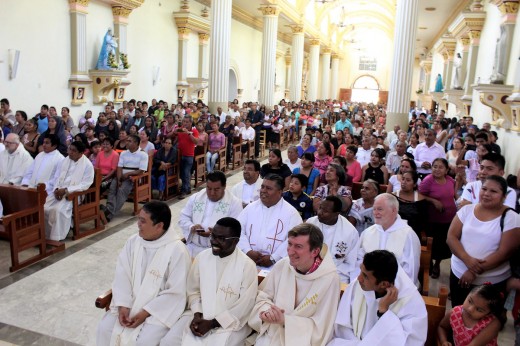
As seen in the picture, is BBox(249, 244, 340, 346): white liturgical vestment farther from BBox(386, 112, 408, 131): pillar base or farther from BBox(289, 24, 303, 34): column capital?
BBox(289, 24, 303, 34): column capital

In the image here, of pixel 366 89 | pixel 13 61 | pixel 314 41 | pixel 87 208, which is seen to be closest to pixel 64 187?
pixel 87 208

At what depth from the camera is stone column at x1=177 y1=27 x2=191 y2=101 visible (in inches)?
598

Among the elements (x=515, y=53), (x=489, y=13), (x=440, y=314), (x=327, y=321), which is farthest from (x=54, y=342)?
(x=489, y=13)

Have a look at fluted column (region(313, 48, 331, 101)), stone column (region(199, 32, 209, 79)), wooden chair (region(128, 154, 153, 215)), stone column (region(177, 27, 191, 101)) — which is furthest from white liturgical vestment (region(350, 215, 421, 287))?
fluted column (region(313, 48, 331, 101))

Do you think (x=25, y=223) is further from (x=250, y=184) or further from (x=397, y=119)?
(x=397, y=119)

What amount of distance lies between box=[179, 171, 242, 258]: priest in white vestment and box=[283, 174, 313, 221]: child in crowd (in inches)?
25.6

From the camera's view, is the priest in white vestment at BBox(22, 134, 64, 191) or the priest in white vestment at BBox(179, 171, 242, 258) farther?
the priest in white vestment at BBox(22, 134, 64, 191)

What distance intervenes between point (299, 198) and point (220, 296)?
77.2 inches

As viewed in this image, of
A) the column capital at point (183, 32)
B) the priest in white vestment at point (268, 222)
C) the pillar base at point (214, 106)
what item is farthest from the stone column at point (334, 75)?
the priest in white vestment at point (268, 222)

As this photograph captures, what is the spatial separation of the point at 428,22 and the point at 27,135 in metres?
18.1

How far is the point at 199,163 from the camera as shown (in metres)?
8.88

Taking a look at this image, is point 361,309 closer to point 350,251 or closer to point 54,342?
point 350,251

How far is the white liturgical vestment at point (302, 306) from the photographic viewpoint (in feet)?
8.85

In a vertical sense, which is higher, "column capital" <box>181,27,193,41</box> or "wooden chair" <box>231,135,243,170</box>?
"column capital" <box>181,27,193,41</box>
